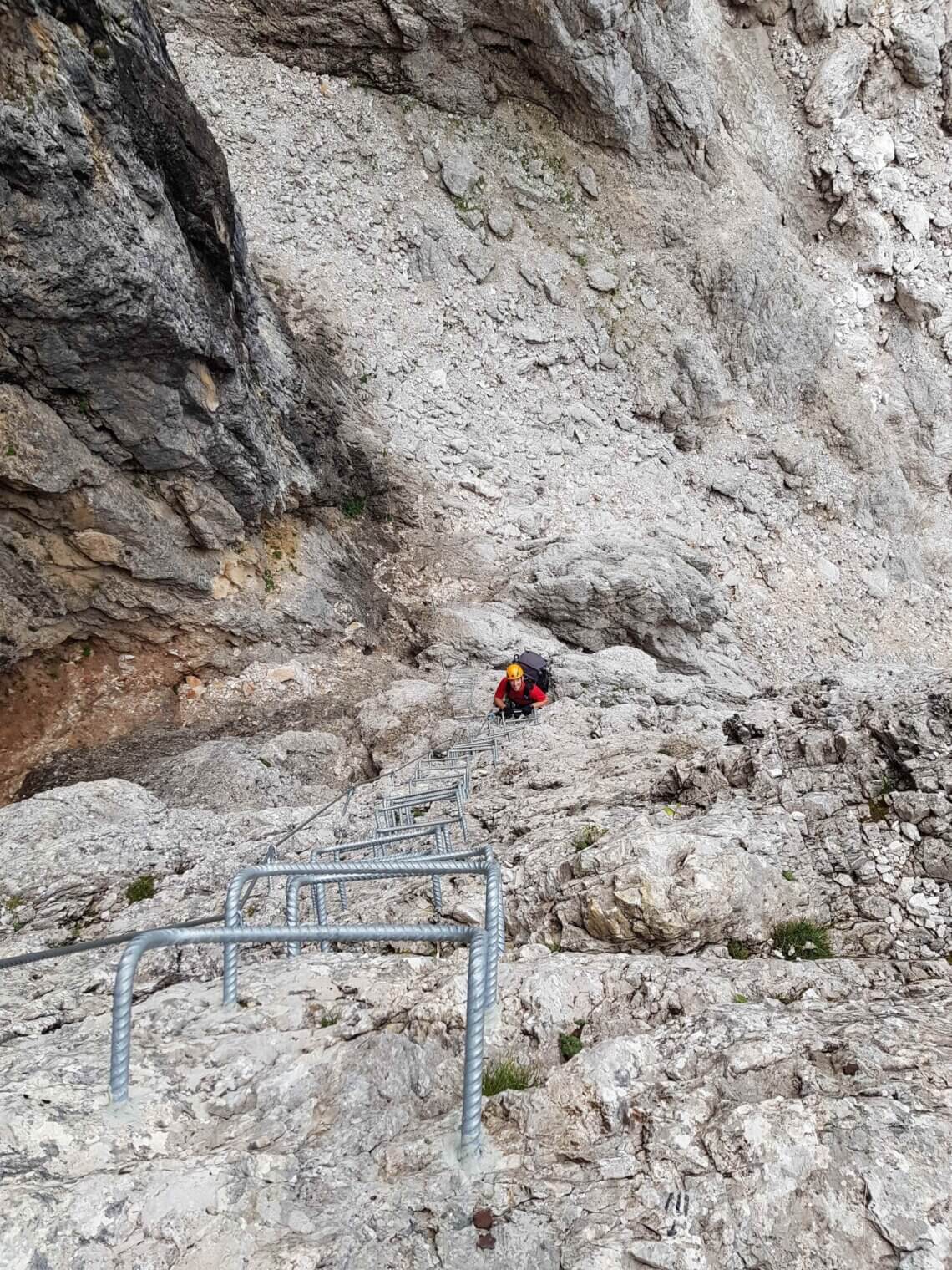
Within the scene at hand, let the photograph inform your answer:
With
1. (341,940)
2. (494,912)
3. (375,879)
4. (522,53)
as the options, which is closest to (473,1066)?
(341,940)

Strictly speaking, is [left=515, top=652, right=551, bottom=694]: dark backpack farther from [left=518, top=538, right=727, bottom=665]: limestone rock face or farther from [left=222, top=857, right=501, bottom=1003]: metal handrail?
[left=222, top=857, right=501, bottom=1003]: metal handrail

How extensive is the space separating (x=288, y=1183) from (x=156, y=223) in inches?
632

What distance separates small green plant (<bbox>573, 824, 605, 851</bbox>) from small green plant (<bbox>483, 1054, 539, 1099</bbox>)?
114 inches

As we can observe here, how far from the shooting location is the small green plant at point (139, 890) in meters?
8.13

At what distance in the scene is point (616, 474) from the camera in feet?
80.3

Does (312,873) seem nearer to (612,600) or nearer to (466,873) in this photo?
(466,873)

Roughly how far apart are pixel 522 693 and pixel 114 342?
10211 millimetres

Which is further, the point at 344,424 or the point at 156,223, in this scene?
the point at 344,424

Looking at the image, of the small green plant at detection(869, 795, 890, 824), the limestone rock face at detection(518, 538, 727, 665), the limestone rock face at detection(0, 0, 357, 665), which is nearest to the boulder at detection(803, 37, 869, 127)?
the limestone rock face at detection(518, 538, 727, 665)

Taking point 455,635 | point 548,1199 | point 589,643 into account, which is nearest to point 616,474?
point 589,643

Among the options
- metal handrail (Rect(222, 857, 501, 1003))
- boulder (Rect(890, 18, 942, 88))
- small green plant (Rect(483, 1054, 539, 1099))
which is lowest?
metal handrail (Rect(222, 857, 501, 1003))

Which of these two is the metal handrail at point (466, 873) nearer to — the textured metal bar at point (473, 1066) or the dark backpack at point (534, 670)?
the textured metal bar at point (473, 1066)

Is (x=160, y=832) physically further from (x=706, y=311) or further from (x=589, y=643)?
(x=706, y=311)

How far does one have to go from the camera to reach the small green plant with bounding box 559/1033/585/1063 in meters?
4.12
